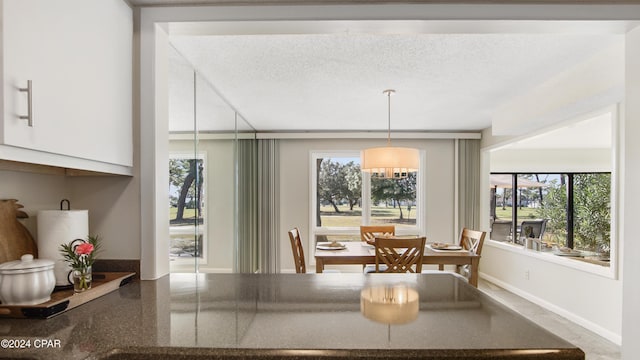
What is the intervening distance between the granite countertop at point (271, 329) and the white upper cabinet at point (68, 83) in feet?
1.67

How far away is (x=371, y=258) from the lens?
339cm

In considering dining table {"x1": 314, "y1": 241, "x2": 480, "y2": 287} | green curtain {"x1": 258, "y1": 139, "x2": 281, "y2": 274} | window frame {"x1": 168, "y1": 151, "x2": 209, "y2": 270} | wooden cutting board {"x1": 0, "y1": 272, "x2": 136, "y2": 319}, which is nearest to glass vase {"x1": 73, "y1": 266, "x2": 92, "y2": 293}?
wooden cutting board {"x1": 0, "y1": 272, "x2": 136, "y2": 319}

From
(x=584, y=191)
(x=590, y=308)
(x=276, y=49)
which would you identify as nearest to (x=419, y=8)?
(x=276, y=49)

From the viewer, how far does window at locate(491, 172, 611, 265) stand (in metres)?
4.91

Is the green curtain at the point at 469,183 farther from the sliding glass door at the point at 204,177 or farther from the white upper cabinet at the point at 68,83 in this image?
the white upper cabinet at the point at 68,83

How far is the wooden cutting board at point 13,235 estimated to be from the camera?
1.29 metres

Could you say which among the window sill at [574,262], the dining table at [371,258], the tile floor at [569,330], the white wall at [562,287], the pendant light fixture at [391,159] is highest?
the pendant light fixture at [391,159]

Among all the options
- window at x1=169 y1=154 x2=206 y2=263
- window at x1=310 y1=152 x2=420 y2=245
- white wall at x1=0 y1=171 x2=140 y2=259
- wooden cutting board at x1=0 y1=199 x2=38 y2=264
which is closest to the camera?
wooden cutting board at x1=0 y1=199 x2=38 y2=264

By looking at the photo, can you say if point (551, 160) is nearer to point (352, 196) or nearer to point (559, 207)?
point (559, 207)

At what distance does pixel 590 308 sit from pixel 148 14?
13.8ft

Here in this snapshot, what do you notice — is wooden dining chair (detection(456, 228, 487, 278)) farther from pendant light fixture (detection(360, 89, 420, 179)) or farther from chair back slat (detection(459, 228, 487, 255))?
pendant light fixture (detection(360, 89, 420, 179))

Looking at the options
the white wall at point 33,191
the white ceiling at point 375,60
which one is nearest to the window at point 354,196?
the white ceiling at point 375,60

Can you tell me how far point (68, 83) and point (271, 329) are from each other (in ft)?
3.41

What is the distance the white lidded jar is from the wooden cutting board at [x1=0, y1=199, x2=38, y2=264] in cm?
20
